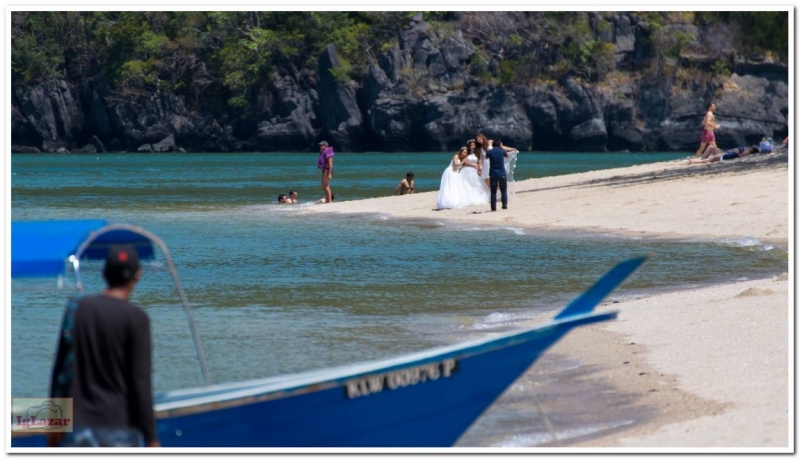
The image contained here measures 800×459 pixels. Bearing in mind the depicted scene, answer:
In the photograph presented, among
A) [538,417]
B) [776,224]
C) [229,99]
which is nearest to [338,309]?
[538,417]

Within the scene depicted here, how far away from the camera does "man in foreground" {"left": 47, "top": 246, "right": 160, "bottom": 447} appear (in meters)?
4.56

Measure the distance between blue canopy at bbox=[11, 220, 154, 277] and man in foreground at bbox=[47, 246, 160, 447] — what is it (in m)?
0.65

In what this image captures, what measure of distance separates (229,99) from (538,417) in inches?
3606

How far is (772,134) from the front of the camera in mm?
79625

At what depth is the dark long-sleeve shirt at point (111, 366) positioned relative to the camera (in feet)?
14.9

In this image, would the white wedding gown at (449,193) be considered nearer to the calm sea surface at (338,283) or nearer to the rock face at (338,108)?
the calm sea surface at (338,283)

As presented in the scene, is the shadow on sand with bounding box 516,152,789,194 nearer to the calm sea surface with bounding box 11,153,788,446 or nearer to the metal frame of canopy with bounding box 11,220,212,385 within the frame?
the calm sea surface with bounding box 11,153,788,446

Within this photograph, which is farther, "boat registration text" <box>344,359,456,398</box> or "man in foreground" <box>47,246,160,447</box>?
"boat registration text" <box>344,359,456,398</box>

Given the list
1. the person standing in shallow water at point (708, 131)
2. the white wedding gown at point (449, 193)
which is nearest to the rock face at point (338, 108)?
the person standing in shallow water at point (708, 131)

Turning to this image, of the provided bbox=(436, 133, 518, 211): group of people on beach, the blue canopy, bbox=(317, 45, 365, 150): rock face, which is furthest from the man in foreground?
bbox=(317, 45, 365, 150): rock face

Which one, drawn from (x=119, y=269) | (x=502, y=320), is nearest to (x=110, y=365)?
(x=119, y=269)

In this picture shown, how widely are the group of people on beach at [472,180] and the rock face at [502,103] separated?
60.0 m

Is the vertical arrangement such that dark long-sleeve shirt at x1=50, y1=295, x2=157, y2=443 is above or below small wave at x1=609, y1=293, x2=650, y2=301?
above

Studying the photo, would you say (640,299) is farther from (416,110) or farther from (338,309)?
(416,110)
